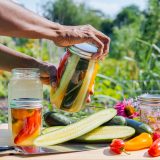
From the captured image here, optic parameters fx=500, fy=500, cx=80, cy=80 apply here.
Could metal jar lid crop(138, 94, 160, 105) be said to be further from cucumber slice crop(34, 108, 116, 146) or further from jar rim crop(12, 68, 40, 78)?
jar rim crop(12, 68, 40, 78)

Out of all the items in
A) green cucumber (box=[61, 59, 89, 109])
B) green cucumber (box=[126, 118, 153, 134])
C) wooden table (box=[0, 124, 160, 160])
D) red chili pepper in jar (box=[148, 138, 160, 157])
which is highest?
green cucumber (box=[61, 59, 89, 109])

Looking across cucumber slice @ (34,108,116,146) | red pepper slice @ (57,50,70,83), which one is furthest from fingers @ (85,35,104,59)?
cucumber slice @ (34,108,116,146)

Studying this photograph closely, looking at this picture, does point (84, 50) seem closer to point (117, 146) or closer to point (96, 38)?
point (96, 38)

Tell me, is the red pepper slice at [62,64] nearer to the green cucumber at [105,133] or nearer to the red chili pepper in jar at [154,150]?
the green cucumber at [105,133]

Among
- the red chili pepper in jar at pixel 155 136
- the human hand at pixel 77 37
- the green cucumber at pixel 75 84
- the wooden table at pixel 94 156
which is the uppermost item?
the human hand at pixel 77 37

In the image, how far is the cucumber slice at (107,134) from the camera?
81.4 inches

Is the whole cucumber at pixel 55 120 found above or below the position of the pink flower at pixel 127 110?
below

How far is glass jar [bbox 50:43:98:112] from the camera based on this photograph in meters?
2.12

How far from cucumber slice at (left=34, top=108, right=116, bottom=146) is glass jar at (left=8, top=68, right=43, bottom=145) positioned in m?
0.05

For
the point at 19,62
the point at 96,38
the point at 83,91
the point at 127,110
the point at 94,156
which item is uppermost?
the point at 96,38

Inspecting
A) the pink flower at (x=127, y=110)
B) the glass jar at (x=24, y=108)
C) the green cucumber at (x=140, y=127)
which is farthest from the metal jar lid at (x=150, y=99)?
the glass jar at (x=24, y=108)

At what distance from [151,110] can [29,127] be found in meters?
0.57

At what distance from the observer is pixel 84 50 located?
2.11 m

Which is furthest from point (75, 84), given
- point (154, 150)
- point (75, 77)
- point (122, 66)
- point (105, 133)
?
point (122, 66)
